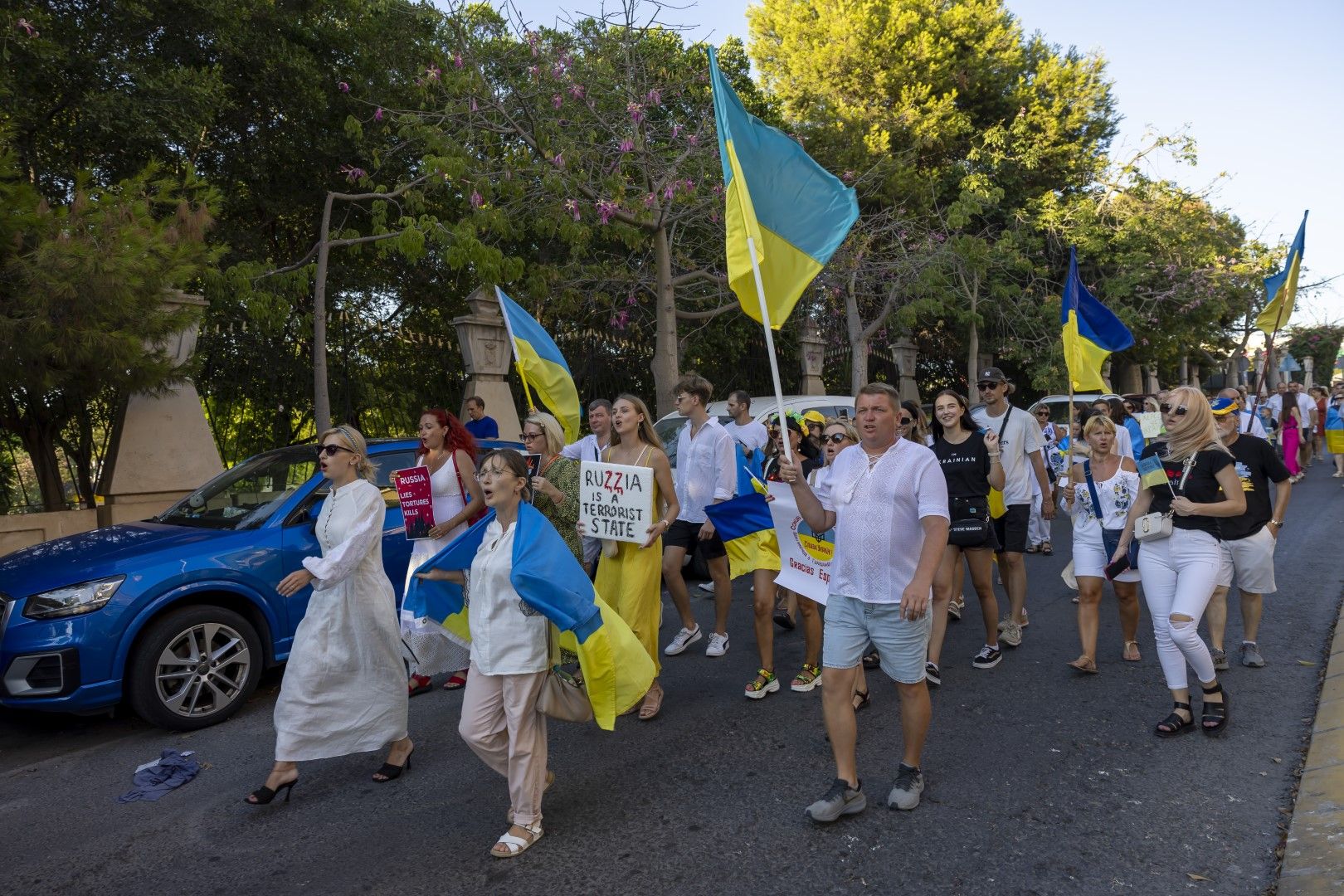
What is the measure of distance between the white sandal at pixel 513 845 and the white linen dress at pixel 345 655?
3.32 ft

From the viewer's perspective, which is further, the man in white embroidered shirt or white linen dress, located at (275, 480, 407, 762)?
white linen dress, located at (275, 480, 407, 762)

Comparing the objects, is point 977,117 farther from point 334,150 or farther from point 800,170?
point 800,170

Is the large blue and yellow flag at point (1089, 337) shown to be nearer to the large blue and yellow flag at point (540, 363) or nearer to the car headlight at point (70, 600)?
the large blue and yellow flag at point (540, 363)

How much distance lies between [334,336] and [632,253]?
4.92 meters

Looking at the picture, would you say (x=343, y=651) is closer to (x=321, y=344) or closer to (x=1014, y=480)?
(x=1014, y=480)

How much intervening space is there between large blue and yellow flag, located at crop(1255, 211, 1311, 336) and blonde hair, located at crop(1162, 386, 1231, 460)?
6.70 m

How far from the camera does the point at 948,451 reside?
6.00 m

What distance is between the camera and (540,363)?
753cm

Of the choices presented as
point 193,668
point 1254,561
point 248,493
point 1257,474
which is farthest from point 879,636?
point 248,493

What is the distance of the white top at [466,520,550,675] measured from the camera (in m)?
3.81

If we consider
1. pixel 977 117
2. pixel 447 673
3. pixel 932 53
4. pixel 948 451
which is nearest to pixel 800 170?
pixel 948 451

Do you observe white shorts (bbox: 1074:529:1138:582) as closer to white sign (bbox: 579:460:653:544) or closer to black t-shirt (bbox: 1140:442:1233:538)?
black t-shirt (bbox: 1140:442:1233:538)

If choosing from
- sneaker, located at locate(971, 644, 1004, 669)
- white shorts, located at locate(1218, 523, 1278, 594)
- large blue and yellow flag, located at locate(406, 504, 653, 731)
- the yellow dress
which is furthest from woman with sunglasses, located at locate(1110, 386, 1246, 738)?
large blue and yellow flag, located at locate(406, 504, 653, 731)

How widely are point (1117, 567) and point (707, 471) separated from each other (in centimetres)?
257
